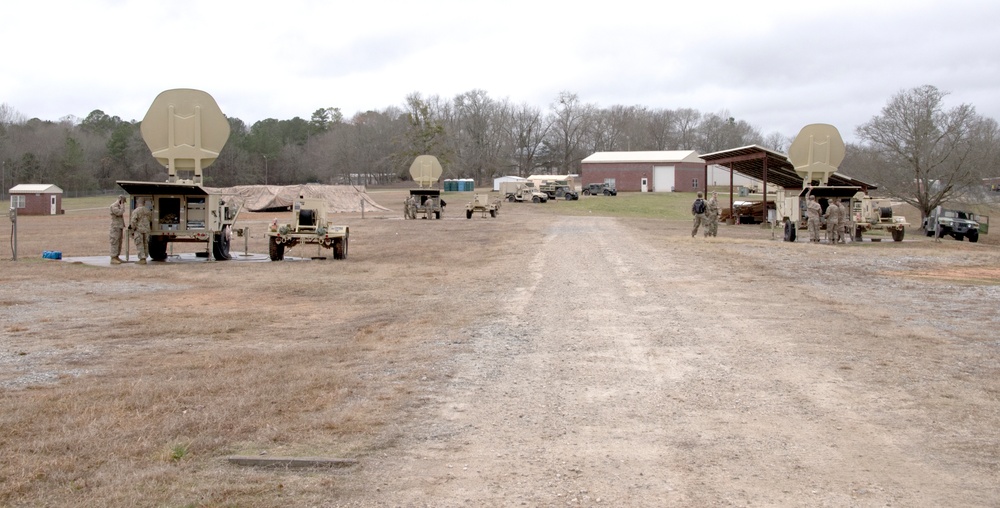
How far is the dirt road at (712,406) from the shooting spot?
216 inches

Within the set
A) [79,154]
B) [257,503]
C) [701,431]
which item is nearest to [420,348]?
[701,431]

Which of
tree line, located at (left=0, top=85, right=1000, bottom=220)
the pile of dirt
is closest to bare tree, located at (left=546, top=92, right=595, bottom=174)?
tree line, located at (left=0, top=85, right=1000, bottom=220)

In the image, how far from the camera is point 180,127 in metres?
23.3

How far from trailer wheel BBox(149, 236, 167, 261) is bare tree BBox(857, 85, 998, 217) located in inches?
1679

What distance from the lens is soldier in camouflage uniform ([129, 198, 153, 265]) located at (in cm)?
2178

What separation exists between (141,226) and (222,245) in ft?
7.59

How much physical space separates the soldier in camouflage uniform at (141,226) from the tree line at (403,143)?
4333 cm

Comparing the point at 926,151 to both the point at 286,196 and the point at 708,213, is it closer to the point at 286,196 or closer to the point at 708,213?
the point at 708,213

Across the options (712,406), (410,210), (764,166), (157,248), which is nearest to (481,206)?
(410,210)

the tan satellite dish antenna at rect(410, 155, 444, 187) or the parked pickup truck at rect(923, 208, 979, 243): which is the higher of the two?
the tan satellite dish antenna at rect(410, 155, 444, 187)

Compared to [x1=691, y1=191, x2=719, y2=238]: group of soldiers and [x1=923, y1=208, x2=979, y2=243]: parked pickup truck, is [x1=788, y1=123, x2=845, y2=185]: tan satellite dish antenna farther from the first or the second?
[x1=923, y1=208, x2=979, y2=243]: parked pickup truck

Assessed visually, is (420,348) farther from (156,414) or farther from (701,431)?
(701,431)

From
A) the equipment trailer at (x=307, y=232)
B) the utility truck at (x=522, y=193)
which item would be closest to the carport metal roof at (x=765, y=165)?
the utility truck at (x=522, y=193)

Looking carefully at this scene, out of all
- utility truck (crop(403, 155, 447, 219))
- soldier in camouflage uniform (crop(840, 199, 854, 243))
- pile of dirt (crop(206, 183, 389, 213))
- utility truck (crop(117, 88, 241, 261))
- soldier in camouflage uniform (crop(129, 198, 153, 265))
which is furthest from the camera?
pile of dirt (crop(206, 183, 389, 213))
